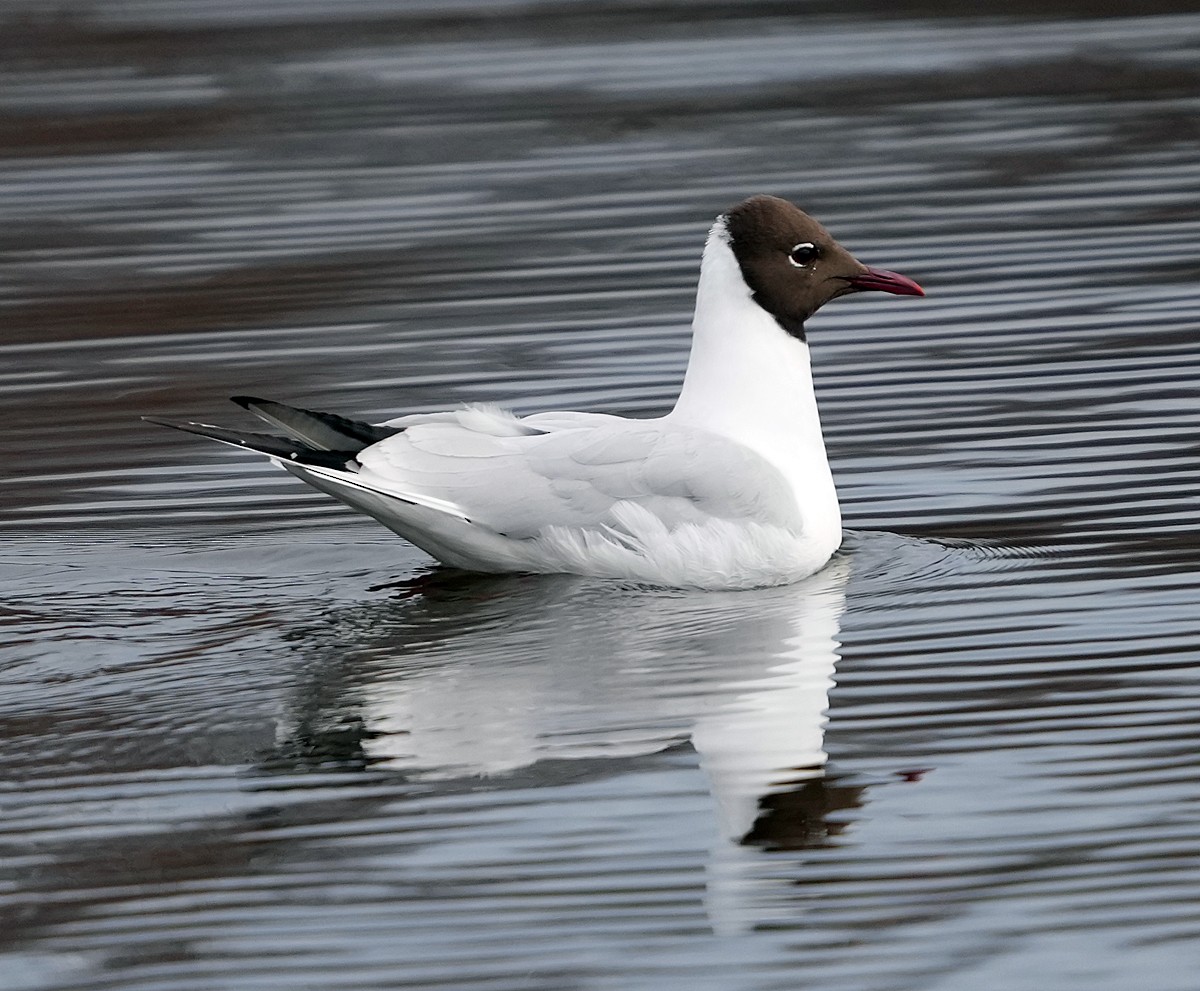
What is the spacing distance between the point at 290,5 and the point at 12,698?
48.1 feet

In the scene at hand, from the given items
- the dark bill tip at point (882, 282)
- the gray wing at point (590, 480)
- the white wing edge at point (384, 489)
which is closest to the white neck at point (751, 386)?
the gray wing at point (590, 480)

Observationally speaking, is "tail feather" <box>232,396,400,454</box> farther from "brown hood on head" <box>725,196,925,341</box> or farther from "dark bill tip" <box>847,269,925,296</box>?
"dark bill tip" <box>847,269,925,296</box>

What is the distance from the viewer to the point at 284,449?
775 centimetres

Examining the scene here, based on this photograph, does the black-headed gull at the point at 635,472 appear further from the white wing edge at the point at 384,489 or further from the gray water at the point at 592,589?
the gray water at the point at 592,589

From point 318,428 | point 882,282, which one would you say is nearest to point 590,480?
point 318,428

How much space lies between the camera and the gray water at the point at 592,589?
5.47 meters

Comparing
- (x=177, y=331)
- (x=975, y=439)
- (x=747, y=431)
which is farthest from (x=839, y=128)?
(x=747, y=431)

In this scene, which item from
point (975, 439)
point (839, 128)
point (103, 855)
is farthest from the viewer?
point (839, 128)

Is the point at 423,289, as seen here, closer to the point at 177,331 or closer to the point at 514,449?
the point at 177,331

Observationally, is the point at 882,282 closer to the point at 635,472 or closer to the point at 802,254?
the point at 802,254

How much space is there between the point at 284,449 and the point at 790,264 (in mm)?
1873

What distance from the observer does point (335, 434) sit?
311 inches

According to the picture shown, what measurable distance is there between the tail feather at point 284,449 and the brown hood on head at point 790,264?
151 centimetres

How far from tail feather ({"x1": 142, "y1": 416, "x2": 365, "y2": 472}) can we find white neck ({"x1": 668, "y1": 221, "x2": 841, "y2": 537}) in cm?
114
